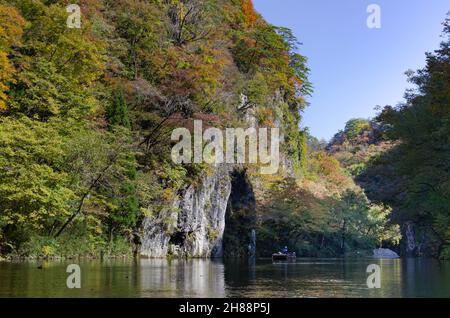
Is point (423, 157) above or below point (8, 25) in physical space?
below

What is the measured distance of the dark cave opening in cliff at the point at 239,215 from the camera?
48.4 meters

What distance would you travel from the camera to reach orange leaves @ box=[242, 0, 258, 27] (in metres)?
55.5

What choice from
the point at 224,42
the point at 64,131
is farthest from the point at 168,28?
the point at 64,131

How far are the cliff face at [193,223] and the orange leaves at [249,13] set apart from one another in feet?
57.8

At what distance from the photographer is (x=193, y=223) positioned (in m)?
39.5

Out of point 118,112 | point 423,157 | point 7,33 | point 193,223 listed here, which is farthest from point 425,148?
point 7,33

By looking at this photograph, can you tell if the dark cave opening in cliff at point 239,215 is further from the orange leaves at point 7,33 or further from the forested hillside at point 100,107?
the orange leaves at point 7,33

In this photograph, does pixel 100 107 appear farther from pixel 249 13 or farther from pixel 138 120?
pixel 249 13

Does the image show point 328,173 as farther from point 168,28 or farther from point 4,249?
point 4,249

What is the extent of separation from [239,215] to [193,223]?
397 inches

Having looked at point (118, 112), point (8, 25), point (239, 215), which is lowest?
point (239, 215)

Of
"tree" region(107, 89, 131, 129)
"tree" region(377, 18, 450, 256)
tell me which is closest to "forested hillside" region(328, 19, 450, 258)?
"tree" region(377, 18, 450, 256)

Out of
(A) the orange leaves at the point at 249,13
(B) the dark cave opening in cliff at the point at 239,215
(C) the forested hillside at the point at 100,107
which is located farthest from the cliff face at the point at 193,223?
(A) the orange leaves at the point at 249,13
